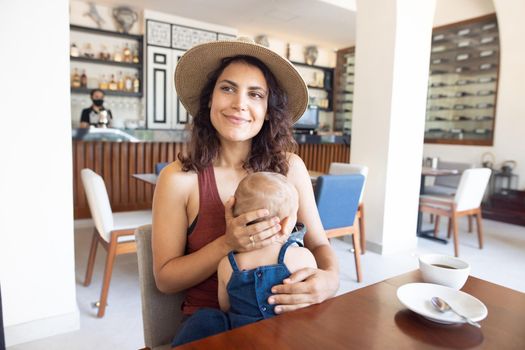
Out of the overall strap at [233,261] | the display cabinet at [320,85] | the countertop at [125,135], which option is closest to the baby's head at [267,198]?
the overall strap at [233,261]

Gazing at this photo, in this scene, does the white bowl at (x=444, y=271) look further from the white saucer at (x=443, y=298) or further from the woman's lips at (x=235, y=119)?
the woman's lips at (x=235, y=119)

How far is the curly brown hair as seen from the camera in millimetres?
1257

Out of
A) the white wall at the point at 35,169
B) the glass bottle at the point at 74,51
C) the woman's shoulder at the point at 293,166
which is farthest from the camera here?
the glass bottle at the point at 74,51

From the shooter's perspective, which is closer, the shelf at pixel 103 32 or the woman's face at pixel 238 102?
the woman's face at pixel 238 102

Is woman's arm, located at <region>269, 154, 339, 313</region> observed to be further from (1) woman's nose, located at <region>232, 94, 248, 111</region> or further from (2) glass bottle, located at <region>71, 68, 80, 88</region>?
(2) glass bottle, located at <region>71, 68, 80, 88</region>

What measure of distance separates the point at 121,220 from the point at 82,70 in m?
4.70

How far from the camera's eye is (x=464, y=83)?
6.69 meters

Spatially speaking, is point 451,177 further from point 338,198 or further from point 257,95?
point 257,95

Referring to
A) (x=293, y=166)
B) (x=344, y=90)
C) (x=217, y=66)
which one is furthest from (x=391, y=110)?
(x=344, y=90)

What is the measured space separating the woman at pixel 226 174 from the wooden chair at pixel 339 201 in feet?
4.68

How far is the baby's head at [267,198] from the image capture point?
1.00 metres

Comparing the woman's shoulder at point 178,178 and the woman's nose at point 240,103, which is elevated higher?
the woman's nose at point 240,103

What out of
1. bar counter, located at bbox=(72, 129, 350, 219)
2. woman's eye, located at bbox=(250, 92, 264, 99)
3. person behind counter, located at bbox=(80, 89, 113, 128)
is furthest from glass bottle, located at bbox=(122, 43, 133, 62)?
woman's eye, located at bbox=(250, 92, 264, 99)

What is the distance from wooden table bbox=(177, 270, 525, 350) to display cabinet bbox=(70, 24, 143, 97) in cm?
646
